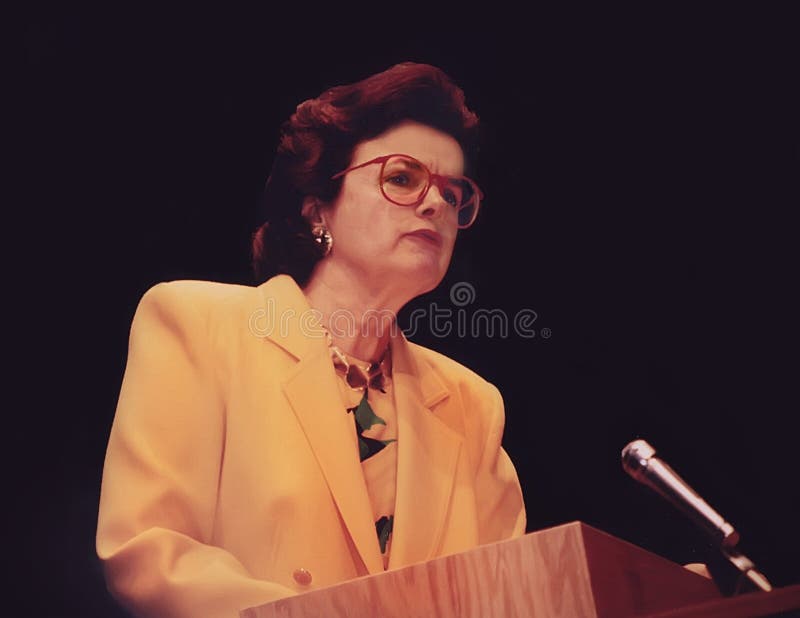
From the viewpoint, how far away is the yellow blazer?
86.4 inches

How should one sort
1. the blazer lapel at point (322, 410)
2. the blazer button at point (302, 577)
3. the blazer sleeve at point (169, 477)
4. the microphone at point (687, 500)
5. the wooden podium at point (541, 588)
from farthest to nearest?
the blazer lapel at point (322, 410) < the blazer button at point (302, 577) < the blazer sleeve at point (169, 477) < the microphone at point (687, 500) < the wooden podium at point (541, 588)

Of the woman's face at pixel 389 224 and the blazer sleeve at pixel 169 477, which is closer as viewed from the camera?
the blazer sleeve at pixel 169 477

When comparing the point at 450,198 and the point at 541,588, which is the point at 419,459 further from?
the point at 541,588

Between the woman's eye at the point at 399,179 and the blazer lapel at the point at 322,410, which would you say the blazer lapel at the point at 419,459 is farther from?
the woman's eye at the point at 399,179

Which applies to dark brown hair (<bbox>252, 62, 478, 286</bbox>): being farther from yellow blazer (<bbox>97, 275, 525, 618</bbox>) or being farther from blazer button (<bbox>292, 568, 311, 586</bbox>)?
blazer button (<bbox>292, 568, 311, 586</bbox>)

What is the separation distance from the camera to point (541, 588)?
1.54m

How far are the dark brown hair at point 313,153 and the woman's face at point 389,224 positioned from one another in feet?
0.12

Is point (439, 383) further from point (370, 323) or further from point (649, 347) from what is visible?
point (649, 347)

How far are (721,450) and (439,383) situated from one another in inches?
35.4

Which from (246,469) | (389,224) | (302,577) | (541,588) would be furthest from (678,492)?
(389,224)

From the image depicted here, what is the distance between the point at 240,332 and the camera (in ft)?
8.27

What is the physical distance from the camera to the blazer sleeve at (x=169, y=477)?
215 cm

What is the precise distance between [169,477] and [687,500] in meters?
1.06

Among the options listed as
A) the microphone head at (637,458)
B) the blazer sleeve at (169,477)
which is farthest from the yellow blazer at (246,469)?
the microphone head at (637,458)
